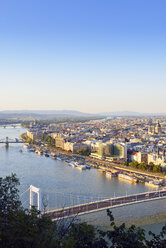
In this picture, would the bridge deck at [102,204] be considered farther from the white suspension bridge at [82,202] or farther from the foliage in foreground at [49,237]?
the foliage in foreground at [49,237]

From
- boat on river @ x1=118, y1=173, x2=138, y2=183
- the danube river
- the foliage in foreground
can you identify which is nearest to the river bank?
boat on river @ x1=118, y1=173, x2=138, y2=183

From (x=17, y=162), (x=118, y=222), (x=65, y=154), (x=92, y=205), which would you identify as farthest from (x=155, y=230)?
(x=65, y=154)

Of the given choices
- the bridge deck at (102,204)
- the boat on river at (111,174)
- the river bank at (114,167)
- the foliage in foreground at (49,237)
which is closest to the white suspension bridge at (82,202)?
the bridge deck at (102,204)

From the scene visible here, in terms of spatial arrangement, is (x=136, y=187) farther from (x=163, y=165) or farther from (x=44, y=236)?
(x=44, y=236)

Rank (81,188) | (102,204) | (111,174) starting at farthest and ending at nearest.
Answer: (111,174)
(81,188)
(102,204)

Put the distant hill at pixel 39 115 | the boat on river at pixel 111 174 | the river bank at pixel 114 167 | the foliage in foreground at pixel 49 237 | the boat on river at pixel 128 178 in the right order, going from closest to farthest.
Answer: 1. the foliage in foreground at pixel 49 237
2. the boat on river at pixel 128 178
3. the river bank at pixel 114 167
4. the boat on river at pixel 111 174
5. the distant hill at pixel 39 115

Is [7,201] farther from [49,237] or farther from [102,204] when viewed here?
[102,204]

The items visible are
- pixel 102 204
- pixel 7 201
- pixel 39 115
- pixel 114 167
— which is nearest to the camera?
pixel 7 201

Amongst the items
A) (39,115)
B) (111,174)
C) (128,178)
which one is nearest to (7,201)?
(128,178)
